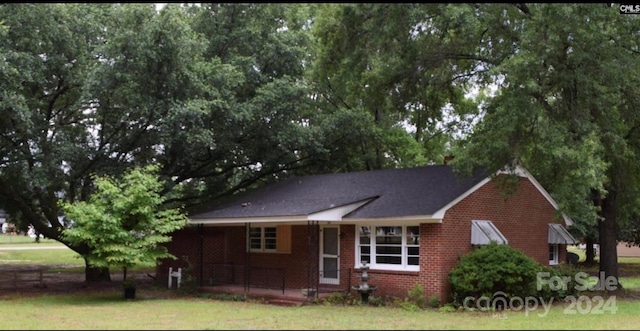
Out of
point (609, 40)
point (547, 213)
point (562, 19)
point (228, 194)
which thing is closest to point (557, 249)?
point (547, 213)

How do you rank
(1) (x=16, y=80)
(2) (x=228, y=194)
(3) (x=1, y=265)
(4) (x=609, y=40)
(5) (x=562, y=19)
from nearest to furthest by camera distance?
(5) (x=562, y=19) → (4) (x=609, y=40) → (1) (x=16, y=80) → (2) (x=228, y=194) → (3) (x=1, y=265)

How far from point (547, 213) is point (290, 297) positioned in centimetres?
967

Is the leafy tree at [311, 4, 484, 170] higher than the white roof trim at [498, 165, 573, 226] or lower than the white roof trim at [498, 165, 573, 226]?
higher

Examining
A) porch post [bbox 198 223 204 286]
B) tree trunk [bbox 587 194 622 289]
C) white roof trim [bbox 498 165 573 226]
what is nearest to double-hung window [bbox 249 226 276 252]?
porch post [bbox 198 223 204 286]

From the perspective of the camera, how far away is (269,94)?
25391 millimetres

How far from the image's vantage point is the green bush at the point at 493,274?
700 inches

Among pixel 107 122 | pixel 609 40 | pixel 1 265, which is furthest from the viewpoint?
pixel 1 265

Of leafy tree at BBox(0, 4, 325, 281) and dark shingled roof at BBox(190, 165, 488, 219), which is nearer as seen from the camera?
dark shingled roof at BBox(190, 165, 488, 219)

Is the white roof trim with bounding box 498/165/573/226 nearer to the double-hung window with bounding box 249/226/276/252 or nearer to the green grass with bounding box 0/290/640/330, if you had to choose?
the green grass with bounding box 0/290/640/330

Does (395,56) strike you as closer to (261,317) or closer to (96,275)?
(261,317)

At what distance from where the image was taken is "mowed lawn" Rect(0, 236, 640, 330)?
14.3 metres

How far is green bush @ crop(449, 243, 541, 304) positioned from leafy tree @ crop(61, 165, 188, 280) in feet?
29.0

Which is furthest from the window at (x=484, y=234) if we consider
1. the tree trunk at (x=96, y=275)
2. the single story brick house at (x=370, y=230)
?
the tree trunk at (x=96, y=275)

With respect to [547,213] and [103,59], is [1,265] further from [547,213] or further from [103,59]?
[547,213]
